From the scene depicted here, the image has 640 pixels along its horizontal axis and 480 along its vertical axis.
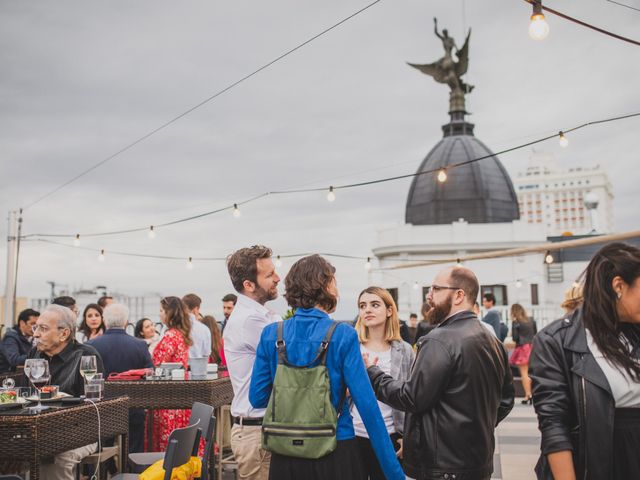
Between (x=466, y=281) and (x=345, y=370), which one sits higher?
(x=466, y=281)

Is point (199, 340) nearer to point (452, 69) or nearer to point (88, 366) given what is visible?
point (88, 366)

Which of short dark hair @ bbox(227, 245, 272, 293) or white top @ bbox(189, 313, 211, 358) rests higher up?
short dark hair @ bbox(227, 245, 272, 293)

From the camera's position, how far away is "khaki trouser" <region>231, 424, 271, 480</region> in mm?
3375

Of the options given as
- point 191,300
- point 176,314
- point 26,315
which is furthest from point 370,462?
point 26,315

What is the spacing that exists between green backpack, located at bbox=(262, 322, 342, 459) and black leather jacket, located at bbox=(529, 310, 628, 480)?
0.91 meters

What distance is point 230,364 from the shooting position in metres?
3.49

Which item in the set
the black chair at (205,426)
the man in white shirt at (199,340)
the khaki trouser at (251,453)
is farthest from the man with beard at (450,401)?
the man in white shirt at (199,340)

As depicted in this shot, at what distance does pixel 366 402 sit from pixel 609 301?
45.4 inches

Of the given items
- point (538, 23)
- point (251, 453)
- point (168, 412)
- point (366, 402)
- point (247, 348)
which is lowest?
point (168, 412)

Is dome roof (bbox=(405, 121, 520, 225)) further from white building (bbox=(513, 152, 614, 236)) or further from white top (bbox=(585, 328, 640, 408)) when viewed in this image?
white building (bbox=(513, 152, 614, 236))

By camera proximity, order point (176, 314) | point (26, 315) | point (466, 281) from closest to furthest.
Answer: point (466, 281), point (176, 314), point (26, 315)

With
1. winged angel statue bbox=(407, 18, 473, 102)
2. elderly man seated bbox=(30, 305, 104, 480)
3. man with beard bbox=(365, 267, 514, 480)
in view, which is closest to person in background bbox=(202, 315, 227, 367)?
elderly man seated bbox=(30, 305, 104, 480)

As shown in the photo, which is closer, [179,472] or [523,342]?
[179,472]

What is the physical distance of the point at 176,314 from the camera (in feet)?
21.6
